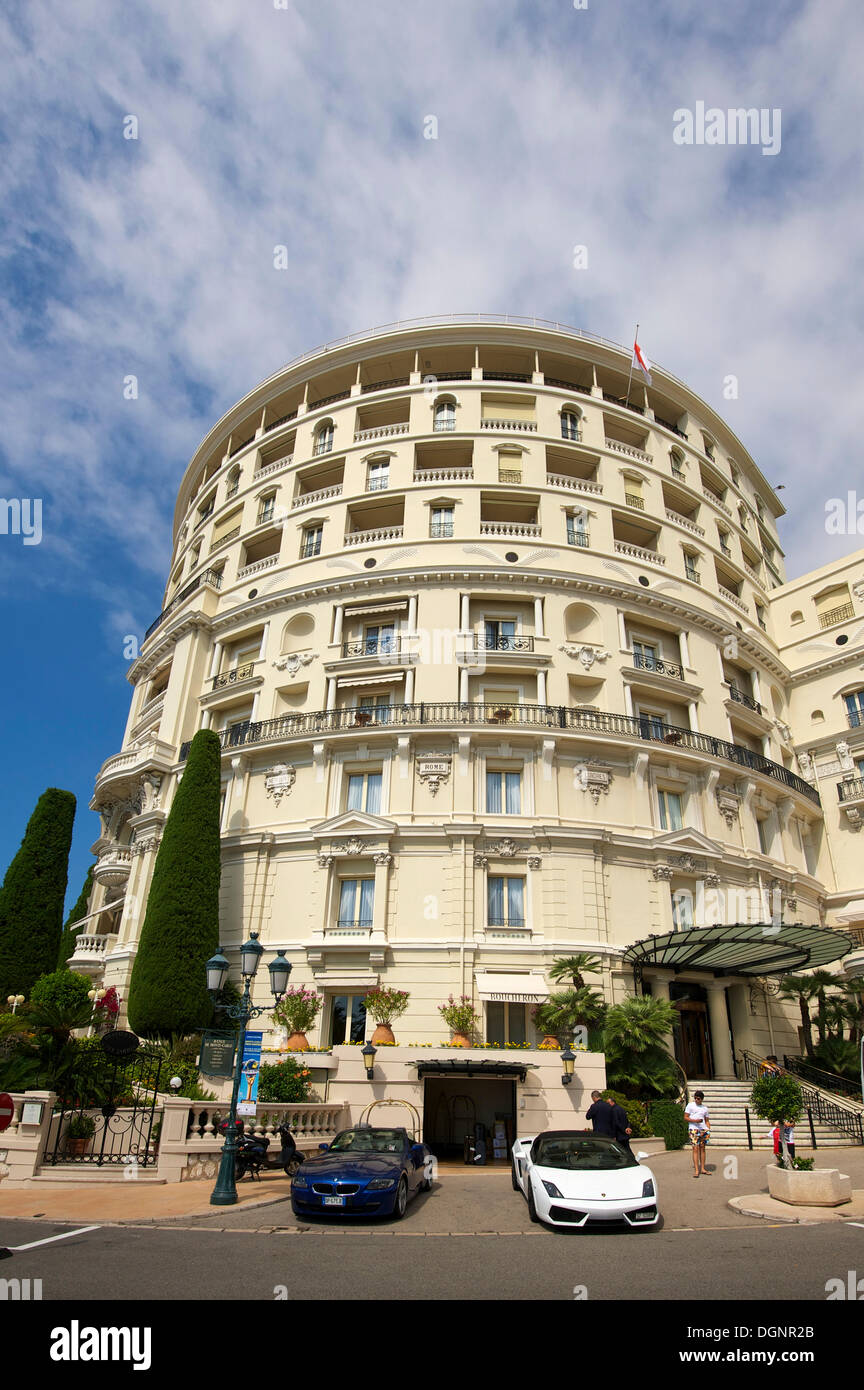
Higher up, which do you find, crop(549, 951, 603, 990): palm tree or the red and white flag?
the red and white flag

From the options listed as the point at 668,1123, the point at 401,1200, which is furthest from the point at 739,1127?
the point at 401,1200

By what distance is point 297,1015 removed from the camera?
75.2ft

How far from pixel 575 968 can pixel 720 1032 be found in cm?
658

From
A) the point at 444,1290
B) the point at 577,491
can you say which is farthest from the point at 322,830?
the point at 444,1290

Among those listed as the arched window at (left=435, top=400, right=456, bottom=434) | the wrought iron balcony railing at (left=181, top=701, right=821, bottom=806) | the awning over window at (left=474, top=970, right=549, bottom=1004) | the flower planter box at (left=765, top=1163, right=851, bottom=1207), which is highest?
the arched window at (left=435, top=400, right=456, bottom=434)

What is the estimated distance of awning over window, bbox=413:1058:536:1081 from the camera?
62.6 ft

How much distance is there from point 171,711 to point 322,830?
1029 cm

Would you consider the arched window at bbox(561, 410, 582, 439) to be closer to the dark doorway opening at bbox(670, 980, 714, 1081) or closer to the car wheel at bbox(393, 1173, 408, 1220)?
the dark doorway opening at bbox(670, 980, 714, 1081)

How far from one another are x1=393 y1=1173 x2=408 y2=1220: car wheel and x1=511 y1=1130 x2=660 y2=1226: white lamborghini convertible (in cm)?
186

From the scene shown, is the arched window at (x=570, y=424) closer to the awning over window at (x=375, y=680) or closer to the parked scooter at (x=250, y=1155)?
the awning over window at (x=375, y=680)

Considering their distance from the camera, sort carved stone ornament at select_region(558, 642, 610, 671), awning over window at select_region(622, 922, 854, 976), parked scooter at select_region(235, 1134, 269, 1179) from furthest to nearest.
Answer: carved stone ornament at select_region(558, 642, 610, 671), awning over window at select_region(622, 922, 854, 976), parked scooter at select_region(235, 1134, 269, 1179)

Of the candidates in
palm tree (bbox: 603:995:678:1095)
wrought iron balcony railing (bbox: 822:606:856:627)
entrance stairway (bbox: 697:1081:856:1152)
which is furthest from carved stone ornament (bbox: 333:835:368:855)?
wrought iron balcony railing (bbox: 822:606:856:627)

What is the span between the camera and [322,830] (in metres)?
26.3
